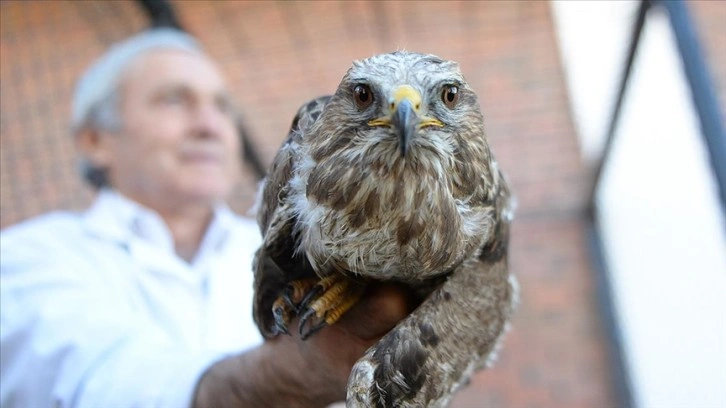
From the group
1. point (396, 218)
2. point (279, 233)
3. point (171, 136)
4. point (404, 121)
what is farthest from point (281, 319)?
point (171, 136)

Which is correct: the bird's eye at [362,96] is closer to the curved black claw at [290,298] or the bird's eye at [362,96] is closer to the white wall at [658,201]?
the curved black claw at [290,298]

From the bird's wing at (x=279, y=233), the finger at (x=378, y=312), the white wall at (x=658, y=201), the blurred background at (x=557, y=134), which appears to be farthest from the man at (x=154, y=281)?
the white wall at (x=658, y=201)

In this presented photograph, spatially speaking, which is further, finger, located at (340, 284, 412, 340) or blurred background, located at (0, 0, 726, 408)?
blurred background, located at (0, 0, 726, 408)

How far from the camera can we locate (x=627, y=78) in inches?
76.6

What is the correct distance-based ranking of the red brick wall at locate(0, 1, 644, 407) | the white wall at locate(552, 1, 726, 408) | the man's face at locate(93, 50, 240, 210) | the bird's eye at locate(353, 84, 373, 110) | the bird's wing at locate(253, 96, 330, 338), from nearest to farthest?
the bird's eye at locate(353, 84, 373, 110) → the bird's wing at locate(253, 96, 330, 338) → the white wall at locate(552, 1, 726, 408) → the man's face at locate(93, 50, 240, 210) → the red brick wall at locate(0, 1, 644, 407)

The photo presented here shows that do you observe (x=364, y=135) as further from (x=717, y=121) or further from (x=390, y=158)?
(x=717, y=121)

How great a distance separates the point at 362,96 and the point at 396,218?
21 centimetres

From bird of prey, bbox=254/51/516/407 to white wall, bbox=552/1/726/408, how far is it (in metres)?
0.65

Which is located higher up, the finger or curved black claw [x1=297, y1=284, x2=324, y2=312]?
curved black claw [x1=297, y1=284, x2=324, y2=312]

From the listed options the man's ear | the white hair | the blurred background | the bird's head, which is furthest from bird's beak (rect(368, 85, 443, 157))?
the man's ear

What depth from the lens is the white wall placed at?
1601 mm

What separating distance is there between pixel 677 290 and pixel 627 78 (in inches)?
26.5

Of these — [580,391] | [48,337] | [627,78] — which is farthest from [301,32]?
[580,391]

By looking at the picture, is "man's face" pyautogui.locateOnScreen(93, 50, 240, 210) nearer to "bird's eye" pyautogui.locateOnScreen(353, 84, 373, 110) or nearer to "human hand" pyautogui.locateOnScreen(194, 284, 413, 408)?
"human hand" pyautogui.locateOnScreen(194, 284, 413, 408)
